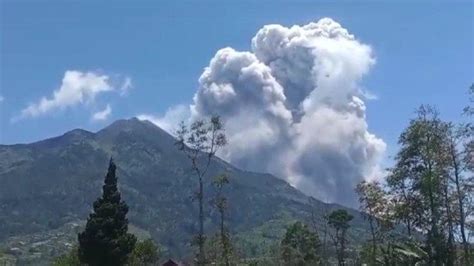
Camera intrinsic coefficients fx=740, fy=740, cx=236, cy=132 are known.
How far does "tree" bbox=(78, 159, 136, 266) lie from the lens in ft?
188

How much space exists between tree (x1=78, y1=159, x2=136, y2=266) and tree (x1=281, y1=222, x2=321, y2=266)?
3900 centimetres

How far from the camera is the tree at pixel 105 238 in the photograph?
57.3m

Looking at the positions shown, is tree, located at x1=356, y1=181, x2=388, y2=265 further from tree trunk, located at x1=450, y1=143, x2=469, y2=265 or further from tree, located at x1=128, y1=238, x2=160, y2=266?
tree, located at x1=128, y1=238, x2=160, y2=266

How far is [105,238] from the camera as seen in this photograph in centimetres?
5753

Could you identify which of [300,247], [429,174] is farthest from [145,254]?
[429,174]

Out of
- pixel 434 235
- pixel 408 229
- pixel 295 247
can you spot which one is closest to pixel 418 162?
pixel 434 235

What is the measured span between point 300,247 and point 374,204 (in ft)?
100

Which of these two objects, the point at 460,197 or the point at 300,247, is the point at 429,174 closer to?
the point at 460,197

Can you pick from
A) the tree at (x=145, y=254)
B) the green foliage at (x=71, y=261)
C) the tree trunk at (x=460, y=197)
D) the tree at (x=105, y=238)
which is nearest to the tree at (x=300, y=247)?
the tree at (x=145, y=254)

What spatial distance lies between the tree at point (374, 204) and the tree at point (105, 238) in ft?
78.0

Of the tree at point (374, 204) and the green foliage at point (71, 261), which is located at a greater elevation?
the tree at point (374, 204)

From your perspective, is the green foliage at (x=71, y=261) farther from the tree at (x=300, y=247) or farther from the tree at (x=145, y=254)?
the tree at (x=300, y=247)

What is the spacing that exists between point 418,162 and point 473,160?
7993 millimetres

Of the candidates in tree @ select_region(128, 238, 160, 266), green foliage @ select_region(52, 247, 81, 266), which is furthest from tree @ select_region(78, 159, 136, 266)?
tree @ select_region(128, 238, 160, 266)
